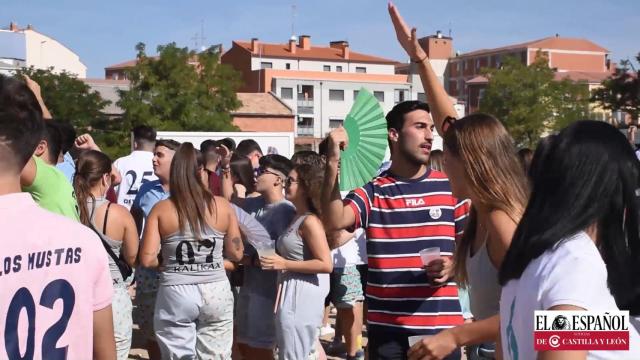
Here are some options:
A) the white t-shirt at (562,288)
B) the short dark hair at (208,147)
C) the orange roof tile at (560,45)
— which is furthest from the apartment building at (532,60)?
the white t-shirt at (562,288)

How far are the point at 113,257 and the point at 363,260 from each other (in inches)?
119

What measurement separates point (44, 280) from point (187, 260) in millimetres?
3486

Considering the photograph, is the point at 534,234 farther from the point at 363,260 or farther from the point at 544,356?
the point at 363,260

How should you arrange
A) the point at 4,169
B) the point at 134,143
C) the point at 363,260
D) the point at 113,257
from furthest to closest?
the point at 134,143
the point at 363,260
the point at 113,257
the point at 4,169

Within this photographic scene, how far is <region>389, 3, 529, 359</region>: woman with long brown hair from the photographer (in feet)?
10.2

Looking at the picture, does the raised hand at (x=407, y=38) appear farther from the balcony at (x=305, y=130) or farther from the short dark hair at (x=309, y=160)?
the balcony at (x=305, y=130)

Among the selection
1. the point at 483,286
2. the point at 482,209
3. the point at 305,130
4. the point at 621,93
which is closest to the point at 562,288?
the point at 482,209

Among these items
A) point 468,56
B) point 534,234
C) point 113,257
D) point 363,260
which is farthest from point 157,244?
point 468,56

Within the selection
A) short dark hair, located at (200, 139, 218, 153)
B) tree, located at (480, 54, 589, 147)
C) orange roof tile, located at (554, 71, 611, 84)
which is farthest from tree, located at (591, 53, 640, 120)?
short dark hair, located at (200, 139, 218, 153)

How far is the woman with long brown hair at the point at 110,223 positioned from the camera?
18.1 feet

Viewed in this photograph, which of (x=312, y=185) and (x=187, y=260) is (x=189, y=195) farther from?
(x=312, y=185)

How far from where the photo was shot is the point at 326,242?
5.79 metres

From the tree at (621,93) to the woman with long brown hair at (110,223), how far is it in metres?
53.0

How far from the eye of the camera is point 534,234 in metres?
2.09
